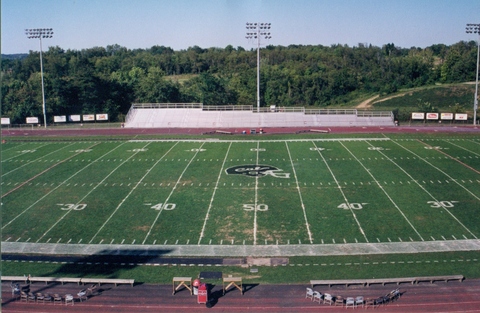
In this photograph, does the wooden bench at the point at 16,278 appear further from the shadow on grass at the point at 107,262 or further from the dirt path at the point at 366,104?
the dirt path at the point at 366,104

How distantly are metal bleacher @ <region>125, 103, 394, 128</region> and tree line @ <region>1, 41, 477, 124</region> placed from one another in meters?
11.4

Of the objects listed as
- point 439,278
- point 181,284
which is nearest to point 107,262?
point 181,284

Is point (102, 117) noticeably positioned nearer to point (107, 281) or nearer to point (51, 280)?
point (51, 280)

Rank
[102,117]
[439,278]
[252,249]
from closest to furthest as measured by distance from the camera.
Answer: [439,278], [252,249], [102,117]

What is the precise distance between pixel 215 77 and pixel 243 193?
6454cm

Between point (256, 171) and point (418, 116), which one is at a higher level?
point (418, 116)

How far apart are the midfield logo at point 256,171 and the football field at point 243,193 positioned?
159 millimetres

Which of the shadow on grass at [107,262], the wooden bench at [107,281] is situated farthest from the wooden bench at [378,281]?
the shadow on grass at [107,262]

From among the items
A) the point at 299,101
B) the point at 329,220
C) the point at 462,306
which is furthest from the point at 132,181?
the point at 299,101

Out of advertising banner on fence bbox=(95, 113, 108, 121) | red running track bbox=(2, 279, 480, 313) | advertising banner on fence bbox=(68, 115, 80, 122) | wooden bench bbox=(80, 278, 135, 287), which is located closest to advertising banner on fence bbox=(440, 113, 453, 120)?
advertising banner on fence bbox=(95, 113, 108, 121)

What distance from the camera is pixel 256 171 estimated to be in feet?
134

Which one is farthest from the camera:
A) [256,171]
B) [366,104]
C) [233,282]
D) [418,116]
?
[366,104]

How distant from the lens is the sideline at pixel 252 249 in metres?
25.9

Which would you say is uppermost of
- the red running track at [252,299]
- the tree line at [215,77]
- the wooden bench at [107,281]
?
the tree line at [215,77]
